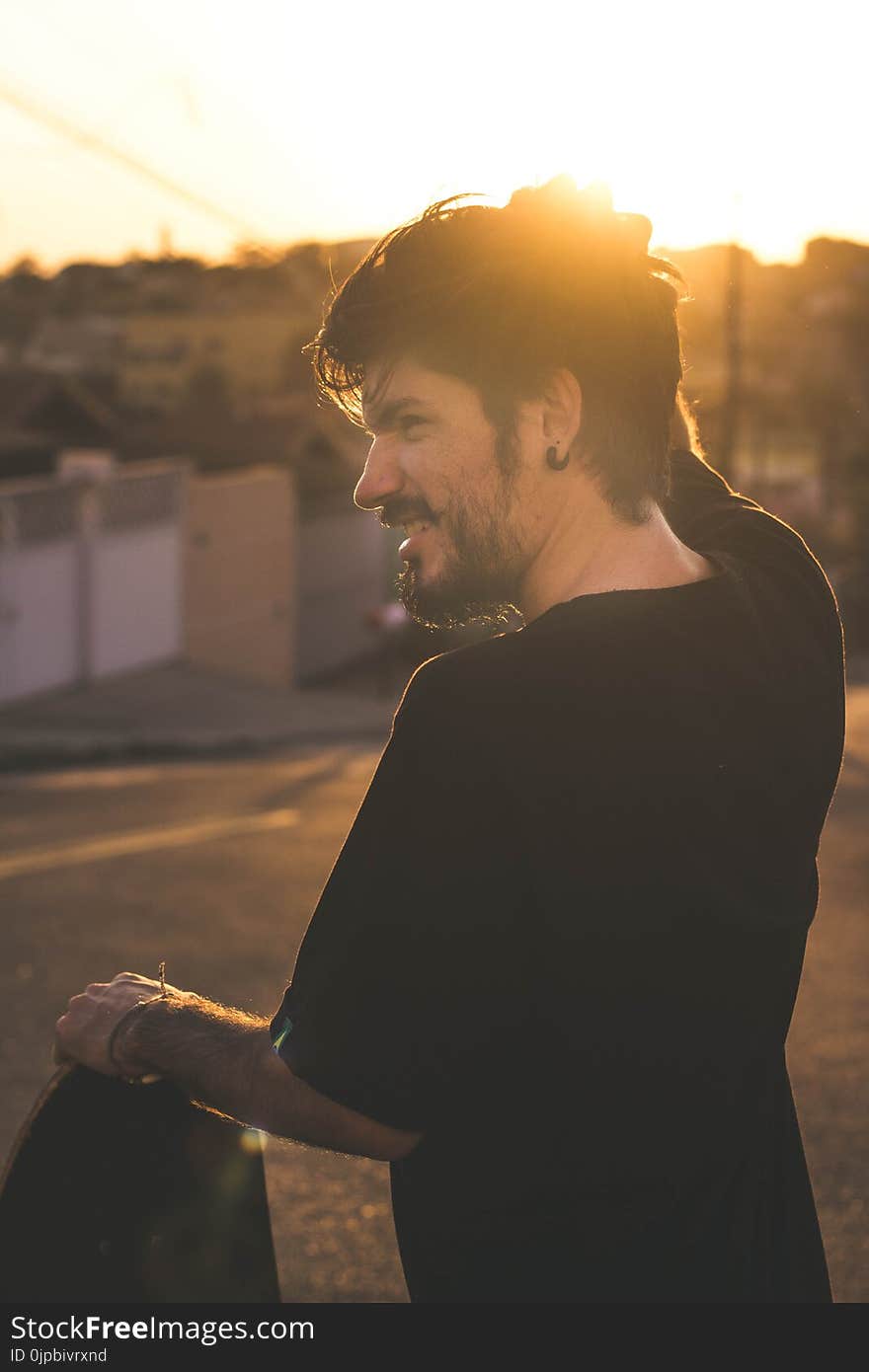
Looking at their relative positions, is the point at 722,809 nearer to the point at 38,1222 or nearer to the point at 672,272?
the point at 672,272

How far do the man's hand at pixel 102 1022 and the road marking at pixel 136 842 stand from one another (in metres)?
6.88

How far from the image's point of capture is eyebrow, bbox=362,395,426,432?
1.74 metres

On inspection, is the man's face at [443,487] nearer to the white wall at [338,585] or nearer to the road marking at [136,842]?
the road marking at [136,842]

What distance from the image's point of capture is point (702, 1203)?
170 cm

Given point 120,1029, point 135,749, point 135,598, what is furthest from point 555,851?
point 135,598

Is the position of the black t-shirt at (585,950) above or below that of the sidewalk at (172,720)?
above

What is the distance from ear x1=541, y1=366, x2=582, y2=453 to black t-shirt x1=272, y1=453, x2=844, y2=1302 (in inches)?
7.1

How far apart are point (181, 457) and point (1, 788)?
68.3ft

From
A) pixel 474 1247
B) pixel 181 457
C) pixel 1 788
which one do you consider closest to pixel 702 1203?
pixel 474 1247

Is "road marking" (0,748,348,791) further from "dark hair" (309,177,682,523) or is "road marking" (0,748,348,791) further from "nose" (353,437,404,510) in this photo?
"dark hair" (309,177,682,523)

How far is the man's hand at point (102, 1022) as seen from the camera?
1.83 meters

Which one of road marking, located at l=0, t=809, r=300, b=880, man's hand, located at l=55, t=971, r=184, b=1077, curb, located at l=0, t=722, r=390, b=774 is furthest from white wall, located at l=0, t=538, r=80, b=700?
man's hand, located at l=55, t=971, r=184, b=1077

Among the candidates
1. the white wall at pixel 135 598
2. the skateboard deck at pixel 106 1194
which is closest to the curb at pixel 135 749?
the white wall at pixel 135 598

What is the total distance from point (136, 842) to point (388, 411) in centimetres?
834
